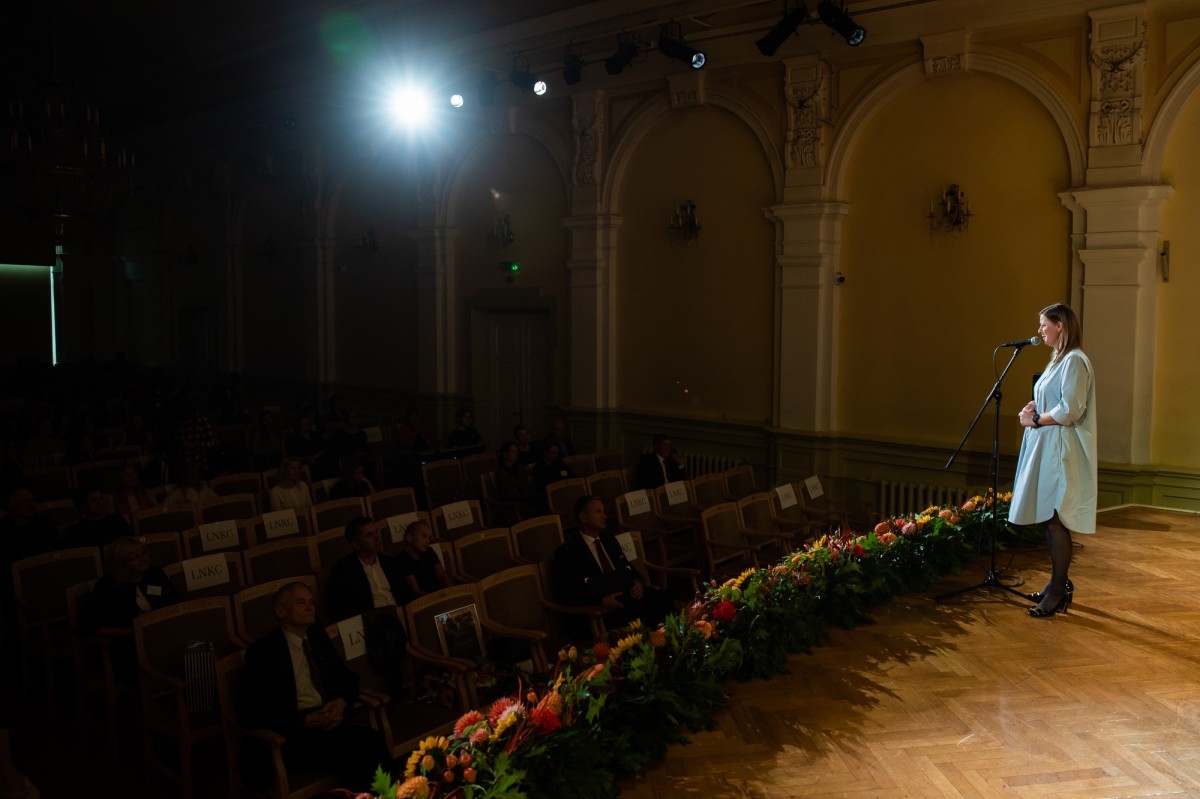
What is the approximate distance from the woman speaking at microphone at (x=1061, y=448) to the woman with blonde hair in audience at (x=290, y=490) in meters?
5.18

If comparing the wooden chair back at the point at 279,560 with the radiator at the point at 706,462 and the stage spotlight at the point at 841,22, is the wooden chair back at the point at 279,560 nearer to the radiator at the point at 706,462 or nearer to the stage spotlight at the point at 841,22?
the radiator at the point at 706,462

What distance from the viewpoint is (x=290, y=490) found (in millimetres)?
7242

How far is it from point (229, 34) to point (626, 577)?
11555 mm

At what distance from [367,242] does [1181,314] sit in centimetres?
1016

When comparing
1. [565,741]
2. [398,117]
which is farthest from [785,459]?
[398,117]

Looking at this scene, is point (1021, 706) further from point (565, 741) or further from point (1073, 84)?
point (1073, 84)

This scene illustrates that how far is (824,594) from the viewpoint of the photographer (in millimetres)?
4633

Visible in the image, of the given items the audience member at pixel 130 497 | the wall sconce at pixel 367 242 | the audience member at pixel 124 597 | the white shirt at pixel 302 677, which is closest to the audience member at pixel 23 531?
the audience member at pixel 130 497

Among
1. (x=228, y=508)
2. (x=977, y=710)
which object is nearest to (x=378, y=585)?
(x=228, y=508)

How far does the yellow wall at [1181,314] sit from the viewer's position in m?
6.90

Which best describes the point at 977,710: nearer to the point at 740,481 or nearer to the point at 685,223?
the point at 740,481

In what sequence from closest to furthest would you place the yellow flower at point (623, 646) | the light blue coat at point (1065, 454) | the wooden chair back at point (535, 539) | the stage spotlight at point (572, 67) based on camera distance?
1. the yellow flower at point (623, 646)
2. the light blue coat at point (1065, 454)
3. the wooden chair back at point (535, 539)
4. the stage spotlight at point (572, 67)

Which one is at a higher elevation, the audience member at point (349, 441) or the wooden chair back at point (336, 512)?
the audience member at point (349, 441)

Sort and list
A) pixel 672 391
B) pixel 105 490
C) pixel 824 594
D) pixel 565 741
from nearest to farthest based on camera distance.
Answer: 1. pixel 565 741
2. pixel 824 594
3. pixel 105 490
4. pixel 672 391
